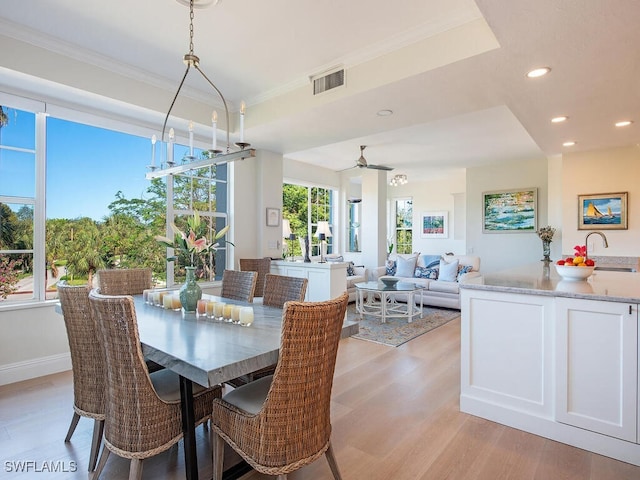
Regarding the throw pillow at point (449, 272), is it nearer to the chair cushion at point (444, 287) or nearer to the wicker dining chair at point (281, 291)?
the chair cushion at point (444, 287)

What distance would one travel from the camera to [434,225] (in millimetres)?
9148

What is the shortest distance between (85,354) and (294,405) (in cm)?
131

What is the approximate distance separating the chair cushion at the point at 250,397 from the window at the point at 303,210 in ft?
18.2

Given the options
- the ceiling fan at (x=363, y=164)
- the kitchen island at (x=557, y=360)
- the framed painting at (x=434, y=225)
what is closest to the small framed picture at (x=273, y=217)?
the ceiling fan at (x=363, y=164)

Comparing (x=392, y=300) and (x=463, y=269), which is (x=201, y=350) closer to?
(x=392, y=300)

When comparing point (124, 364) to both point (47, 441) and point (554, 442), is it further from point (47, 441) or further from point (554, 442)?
point (554, 442)

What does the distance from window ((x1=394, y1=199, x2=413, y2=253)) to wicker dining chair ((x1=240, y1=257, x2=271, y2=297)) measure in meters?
5.72

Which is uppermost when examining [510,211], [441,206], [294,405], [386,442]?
[441,206]

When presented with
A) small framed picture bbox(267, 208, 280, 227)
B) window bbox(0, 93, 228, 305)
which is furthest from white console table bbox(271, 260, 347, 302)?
window bbox(0, 93, 228, 305)

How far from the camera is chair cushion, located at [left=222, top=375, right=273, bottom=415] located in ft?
5.34

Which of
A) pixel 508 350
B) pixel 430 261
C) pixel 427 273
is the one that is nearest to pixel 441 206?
pixel 430 261

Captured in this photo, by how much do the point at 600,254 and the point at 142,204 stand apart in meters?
6.11

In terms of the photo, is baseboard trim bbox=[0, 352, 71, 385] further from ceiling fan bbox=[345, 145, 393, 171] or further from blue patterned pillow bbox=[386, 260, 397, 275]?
blue patterned pillow bbox=[386, 260, 397, 275]

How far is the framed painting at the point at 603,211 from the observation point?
4.68m
